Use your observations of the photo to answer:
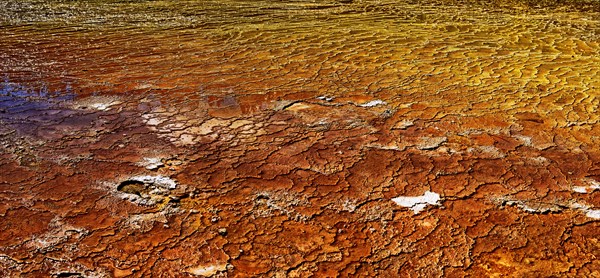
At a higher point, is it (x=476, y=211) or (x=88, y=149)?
(x=88, y=149)

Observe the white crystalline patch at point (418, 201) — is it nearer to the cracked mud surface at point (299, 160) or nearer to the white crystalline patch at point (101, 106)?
the cracked mud surface at point (299, 160)

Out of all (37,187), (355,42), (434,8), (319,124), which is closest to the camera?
(37,187)

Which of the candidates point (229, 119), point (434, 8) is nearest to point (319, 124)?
point (229, 119)

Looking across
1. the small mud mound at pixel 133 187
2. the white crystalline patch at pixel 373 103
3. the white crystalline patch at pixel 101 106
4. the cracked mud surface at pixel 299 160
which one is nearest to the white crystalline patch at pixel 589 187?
the cracked mud surface at pixel 299 160

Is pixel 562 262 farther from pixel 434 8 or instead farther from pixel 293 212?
pixel 434 8

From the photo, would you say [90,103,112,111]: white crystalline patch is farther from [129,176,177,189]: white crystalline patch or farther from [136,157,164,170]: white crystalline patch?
[129,176,177,189]: white crystalline patch

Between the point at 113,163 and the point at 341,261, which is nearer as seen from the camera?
the point at 341,261

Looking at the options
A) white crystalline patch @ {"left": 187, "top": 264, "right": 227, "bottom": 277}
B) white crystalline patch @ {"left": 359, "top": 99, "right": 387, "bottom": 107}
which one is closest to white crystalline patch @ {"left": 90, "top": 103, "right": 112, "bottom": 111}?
white crystalline patch @ {"left": 359, "top": 99, "right": 387, "bottom": 107}
